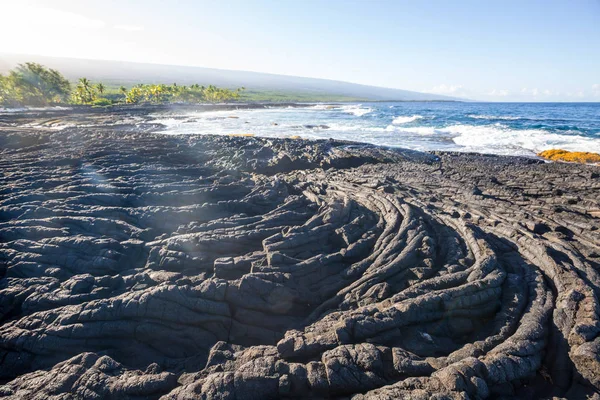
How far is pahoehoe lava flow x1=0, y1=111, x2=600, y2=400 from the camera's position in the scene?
253 inches

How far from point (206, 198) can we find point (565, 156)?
3334cm

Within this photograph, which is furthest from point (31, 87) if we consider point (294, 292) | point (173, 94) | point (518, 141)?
point (518, 141)

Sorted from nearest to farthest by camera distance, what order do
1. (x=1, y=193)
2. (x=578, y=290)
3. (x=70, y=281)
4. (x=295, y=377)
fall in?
1. (x=295, y=377)
2. (x=578, y=290)
3. (x=70, y=281)
4. (x=1, y=193)

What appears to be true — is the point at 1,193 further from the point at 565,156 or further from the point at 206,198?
the point at 565,156

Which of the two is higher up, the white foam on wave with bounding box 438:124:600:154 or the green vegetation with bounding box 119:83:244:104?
the white foam on wave with bounding box 438:124:600:154

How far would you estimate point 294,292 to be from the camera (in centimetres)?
914

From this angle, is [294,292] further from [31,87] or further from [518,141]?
[31,87]

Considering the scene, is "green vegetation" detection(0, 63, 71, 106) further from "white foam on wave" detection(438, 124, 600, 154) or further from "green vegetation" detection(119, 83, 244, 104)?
"white foam on wave" detection(438, 124, 600, 154)

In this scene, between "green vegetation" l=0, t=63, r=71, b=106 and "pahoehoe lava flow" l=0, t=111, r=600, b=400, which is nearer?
"pahoehoe lava flow" l=0, t=111, r=600, b=400

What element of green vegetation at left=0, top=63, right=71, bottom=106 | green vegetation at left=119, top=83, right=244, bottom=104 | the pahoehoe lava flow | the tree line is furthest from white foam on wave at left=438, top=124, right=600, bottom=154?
green vegetation at left=119, top=83, right=244, bottom=104

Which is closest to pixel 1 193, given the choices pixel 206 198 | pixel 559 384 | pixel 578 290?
pixel 206 198

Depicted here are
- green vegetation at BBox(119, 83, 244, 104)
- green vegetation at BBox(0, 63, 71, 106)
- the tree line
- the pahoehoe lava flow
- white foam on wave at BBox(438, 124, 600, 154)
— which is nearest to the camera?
the pahoehoe lava flow

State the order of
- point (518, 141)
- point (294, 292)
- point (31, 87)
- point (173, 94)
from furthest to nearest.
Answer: point (173, 94) → point (31, 87) → point (518, 141) → point (294, 292)

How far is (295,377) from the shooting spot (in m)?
6.30
